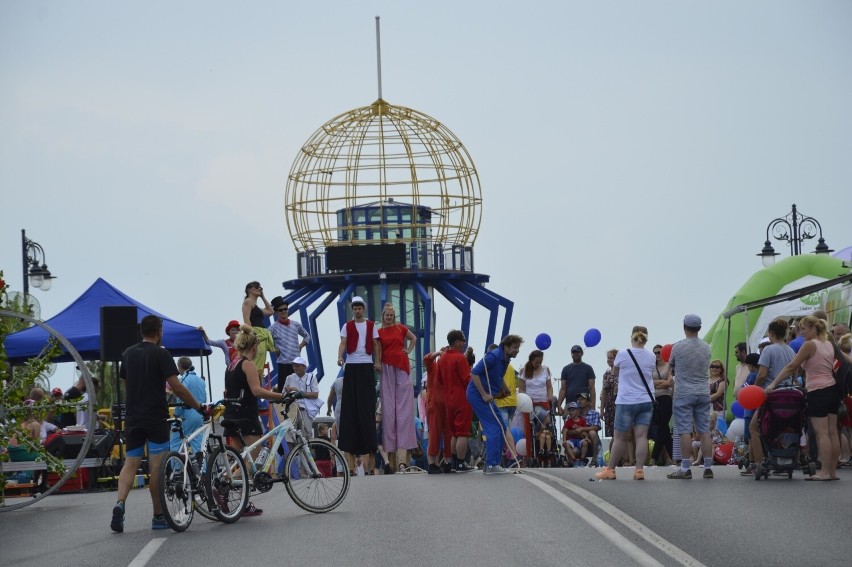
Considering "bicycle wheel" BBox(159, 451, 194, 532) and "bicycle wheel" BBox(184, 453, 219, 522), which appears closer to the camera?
"bicycle wheel" BBox(159, 451, 194, 532)

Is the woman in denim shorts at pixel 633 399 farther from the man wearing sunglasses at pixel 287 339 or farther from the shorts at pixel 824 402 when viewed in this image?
the man wearing sunglasses at pixel 287 339

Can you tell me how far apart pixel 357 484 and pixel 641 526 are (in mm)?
5995

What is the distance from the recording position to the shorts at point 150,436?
44.9ft

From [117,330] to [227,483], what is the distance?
7760 mm

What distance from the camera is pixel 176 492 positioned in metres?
13.2

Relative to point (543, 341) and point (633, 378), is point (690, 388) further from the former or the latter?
point (543, 341)

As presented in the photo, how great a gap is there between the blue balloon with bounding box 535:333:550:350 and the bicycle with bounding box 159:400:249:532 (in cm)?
1297

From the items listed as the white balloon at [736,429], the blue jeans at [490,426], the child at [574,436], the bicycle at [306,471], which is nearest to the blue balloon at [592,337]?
the child at [574,436]

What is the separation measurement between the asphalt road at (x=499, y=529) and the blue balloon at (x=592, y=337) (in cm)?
905

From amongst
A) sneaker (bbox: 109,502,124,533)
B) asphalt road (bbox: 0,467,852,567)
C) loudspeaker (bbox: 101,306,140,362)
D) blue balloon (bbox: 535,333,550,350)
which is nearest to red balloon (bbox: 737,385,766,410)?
asphalt road (bbox: 0,467,852,567)

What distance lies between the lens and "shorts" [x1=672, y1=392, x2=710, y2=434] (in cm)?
1766

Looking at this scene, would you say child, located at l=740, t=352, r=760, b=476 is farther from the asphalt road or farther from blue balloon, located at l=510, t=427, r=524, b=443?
blue balloon, located at l=510, t=427, r=524, b=443

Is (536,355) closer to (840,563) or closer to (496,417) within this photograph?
(496,417)

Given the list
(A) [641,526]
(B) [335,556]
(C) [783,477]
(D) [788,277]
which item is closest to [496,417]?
(C) [783,477]
